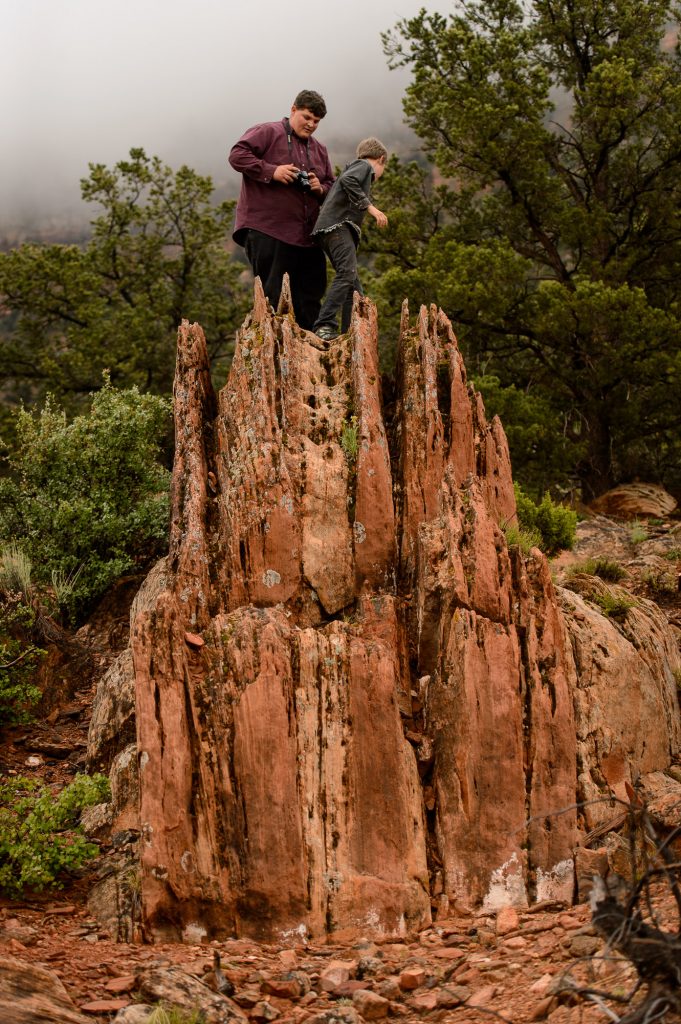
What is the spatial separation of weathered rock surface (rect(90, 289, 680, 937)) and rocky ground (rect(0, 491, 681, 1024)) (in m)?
0.34

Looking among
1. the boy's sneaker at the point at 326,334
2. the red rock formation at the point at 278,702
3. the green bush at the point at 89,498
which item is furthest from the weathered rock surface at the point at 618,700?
the green bush at the point at 89,498

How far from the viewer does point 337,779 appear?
7434 mm

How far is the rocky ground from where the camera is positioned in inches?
223

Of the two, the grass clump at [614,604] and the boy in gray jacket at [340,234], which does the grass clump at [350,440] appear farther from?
the grass clump at [614,604]

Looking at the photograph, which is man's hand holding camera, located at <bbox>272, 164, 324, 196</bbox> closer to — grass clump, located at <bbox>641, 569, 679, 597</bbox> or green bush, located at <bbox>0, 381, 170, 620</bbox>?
green bush, located at <bbox>0, 381, 170, 620</bbox>

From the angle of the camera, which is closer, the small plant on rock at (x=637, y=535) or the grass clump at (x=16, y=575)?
the grass clump at (x=16, y=575)

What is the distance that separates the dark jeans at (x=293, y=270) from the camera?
1059 cm

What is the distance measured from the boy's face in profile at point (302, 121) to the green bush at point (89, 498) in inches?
155

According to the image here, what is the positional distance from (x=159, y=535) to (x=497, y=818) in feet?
20.2

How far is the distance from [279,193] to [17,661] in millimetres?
5472

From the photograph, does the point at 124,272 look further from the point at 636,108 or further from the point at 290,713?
the point at 290,713

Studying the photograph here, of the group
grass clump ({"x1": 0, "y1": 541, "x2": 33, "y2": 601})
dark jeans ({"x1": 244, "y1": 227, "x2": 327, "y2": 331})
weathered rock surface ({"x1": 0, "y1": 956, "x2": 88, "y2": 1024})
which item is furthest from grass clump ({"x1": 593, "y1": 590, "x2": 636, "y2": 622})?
grass clump ({"x1": 0, "y1": 541, "x2": 33, "y2": 601})

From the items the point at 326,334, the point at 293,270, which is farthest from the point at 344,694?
the point at 293,270

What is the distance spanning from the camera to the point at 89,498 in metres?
12.6
